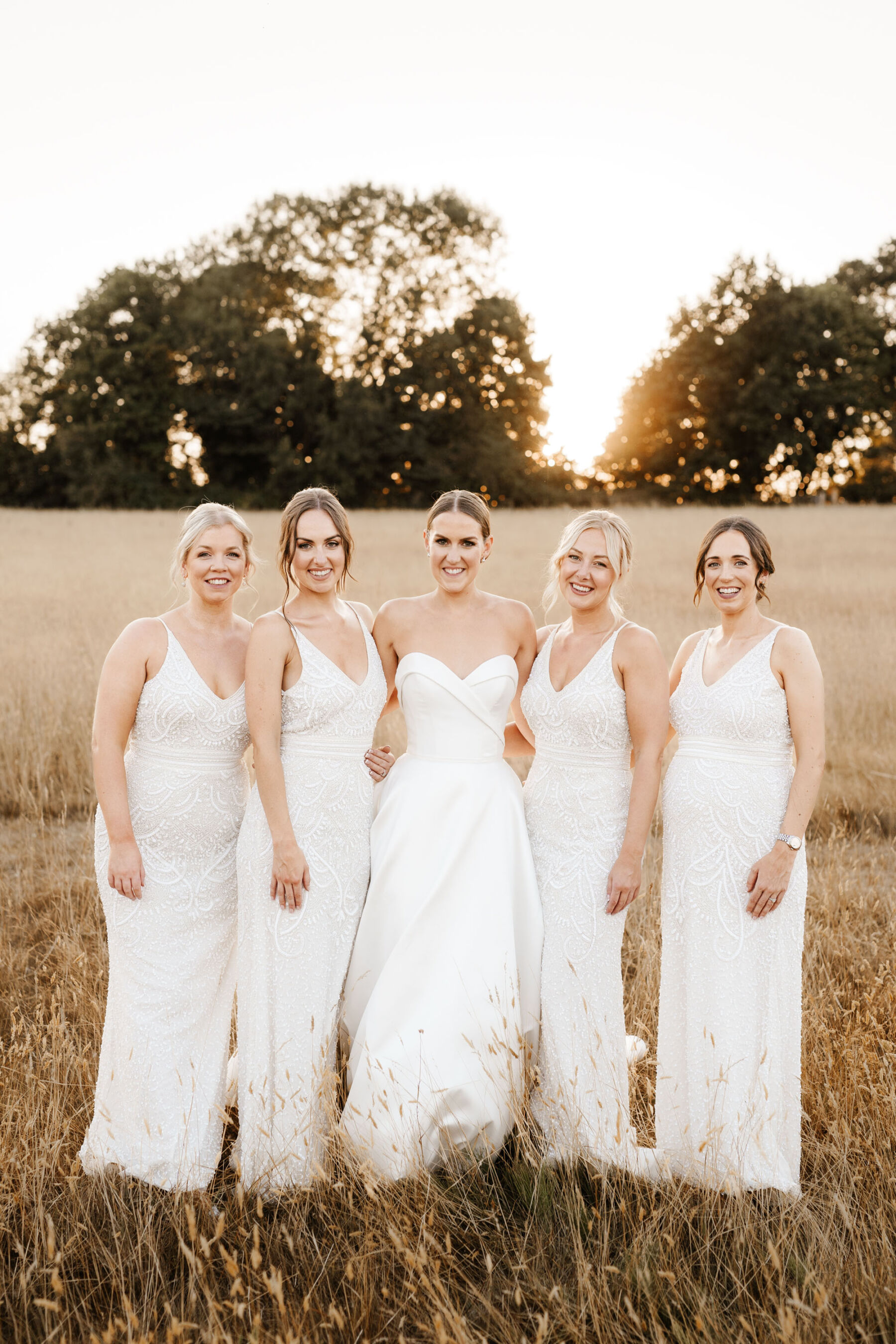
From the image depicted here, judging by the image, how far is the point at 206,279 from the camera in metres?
37.3

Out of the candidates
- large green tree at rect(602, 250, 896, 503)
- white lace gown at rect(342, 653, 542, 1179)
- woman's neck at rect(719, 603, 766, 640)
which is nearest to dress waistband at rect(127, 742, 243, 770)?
white lace gown at rect(342, 653, 542, 1179)

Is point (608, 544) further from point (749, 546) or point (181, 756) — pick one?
point (181, 756)

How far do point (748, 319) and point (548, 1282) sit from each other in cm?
4546

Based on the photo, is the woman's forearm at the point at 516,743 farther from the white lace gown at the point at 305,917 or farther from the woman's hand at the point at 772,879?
the woman's hand at the point at 772,879

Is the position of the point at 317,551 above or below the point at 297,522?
below

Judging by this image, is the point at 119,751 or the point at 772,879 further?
the point at 119,751

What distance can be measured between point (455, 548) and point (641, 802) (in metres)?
1.29

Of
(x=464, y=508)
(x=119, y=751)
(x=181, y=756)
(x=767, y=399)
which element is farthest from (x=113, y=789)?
(x=767, y=399)

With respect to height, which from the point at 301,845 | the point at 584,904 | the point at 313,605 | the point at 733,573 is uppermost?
the point at 733,573

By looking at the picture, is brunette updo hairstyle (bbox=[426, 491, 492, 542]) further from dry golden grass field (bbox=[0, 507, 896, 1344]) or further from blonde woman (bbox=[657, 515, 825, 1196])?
dry golden grass field (bbox=[0, 507, 896, 1344])

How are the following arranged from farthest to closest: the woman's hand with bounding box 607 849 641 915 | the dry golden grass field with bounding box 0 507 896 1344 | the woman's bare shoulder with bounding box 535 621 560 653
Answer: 1. the woman's bare shoulder with bounding box 535 621 560 653
2. the woman's hand with bounding box 607 849 641 915
3. the dry golden grass field with bounding box 0 507 896 1344

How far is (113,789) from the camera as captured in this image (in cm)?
345

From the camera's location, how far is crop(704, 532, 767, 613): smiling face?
11.6 ft

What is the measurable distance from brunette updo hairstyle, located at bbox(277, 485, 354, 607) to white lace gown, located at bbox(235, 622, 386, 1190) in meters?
0.31
